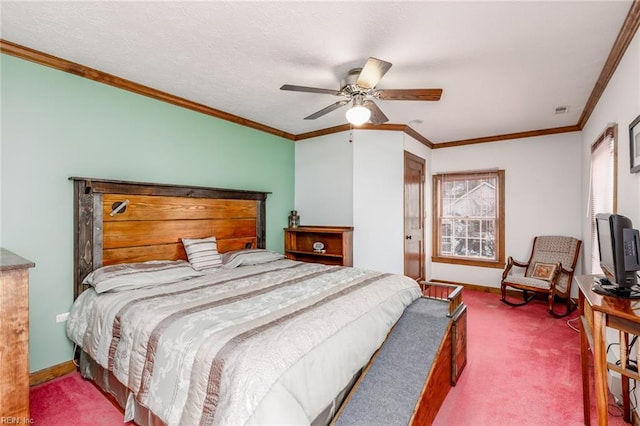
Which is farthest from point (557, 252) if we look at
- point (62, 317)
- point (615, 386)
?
point (62, 317)

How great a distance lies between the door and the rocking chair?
1.27m

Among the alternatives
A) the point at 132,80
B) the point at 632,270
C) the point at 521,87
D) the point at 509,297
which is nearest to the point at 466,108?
the point at 521,87

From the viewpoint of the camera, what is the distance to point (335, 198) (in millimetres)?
4633

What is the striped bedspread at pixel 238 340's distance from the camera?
1.30 metres

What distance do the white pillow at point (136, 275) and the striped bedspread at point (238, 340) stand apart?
9 centimetres

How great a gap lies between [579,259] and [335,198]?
3.67m

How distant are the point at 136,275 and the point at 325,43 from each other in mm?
2410

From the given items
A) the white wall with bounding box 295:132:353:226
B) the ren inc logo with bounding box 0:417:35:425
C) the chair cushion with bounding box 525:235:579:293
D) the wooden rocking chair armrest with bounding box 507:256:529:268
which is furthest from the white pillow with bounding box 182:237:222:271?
the chair cushion with bounding box 525:235:579:293

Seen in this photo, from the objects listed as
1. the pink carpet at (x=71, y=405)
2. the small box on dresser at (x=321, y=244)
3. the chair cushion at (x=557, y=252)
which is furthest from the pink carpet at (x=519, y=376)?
the pink carpet at (x=71, y=405)

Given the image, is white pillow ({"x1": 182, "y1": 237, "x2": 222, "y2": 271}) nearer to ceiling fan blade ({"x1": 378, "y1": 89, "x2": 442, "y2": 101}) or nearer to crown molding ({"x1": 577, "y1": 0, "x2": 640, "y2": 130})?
ceiling fan blade ({"x1": 378, "y1": 89, "x2": 442, "y2": 101})

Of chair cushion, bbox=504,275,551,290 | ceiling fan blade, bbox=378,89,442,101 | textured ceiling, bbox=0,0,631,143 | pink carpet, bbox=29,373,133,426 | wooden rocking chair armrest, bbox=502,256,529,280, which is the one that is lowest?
pink carpet, bbox=29,373,133,426

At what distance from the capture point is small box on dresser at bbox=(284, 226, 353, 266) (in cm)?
433

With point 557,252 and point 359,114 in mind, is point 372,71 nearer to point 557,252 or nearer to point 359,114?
point 359,114

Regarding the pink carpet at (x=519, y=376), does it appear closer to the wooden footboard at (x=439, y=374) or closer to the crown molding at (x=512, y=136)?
the wooden footboard at (x=439, y=374)
